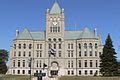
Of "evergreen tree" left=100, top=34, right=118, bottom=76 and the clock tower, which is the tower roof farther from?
"evergreen tree" left=100, top=34, right=118, bottom=76

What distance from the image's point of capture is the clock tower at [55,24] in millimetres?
104950

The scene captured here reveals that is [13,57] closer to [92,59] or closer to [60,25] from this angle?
[60,25]

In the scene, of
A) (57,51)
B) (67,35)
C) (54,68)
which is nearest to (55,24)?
(67,35)

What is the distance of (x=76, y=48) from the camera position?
344 feet

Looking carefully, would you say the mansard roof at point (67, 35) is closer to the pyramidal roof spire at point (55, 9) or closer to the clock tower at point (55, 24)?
the clock tower at point (55, 24)

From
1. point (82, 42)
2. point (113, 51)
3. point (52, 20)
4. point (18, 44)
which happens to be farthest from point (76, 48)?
point (113, 51)

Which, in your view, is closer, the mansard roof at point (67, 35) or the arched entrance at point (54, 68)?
the arched entrance at point (54, 68)

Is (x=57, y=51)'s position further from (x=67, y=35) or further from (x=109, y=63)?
(x=109, y=63)

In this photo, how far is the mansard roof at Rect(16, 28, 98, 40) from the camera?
343 ft

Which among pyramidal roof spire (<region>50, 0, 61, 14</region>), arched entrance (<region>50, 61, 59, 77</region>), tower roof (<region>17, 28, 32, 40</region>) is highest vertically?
pyramidal roof spire (<region>50, 0, 61, 14</region>)

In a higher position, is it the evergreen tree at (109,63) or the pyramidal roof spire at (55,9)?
the pyramidal roof spire at (55,9)

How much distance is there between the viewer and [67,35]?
107938 mm

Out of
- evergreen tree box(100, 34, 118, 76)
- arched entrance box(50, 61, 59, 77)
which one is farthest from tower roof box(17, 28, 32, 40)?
evergreen tree box(100, 34, 118, 76)

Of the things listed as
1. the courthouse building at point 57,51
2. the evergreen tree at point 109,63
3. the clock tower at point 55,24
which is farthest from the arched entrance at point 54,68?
the evergreen tree at point 109,63
